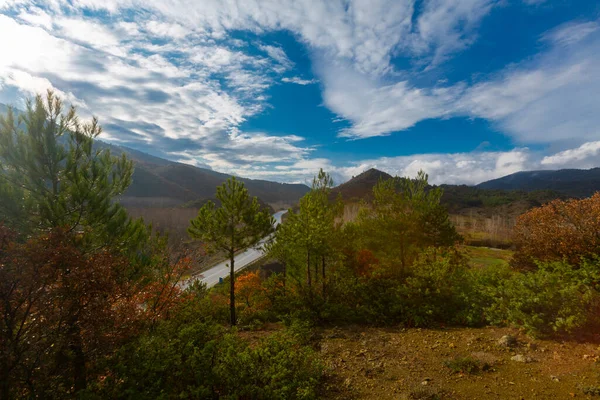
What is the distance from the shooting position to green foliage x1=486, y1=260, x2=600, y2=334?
8031 millimetres

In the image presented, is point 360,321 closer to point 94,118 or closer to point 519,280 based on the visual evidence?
point 519,280

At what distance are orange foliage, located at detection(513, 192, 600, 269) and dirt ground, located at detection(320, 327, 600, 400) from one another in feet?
13.5

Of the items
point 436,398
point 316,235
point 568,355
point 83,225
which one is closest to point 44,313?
point 83,225

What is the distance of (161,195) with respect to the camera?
140 m

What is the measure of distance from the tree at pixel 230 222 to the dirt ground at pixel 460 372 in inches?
279

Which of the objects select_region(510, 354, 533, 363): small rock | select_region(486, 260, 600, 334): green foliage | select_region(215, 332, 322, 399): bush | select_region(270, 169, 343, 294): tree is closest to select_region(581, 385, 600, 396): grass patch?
select_region(510, 354, 533, 363): small rock

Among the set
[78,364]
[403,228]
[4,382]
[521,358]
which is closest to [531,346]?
[521,358]

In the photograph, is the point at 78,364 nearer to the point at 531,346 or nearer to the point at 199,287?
the point at 199,287

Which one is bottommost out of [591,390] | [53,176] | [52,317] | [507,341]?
[507,341]

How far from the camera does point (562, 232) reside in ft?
35.7

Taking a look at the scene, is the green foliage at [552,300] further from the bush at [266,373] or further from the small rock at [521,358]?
the bush at [266,373]

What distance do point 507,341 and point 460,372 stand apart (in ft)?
8.19

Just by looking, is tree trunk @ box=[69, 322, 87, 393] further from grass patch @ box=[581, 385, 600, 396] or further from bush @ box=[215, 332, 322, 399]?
grass patch @ box=[581, 385, 600, 396]

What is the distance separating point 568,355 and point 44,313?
488 inches
